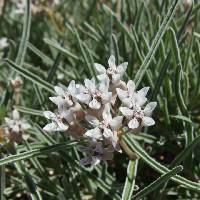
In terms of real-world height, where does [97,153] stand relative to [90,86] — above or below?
below

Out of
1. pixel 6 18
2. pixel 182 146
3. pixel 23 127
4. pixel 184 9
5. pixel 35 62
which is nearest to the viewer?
pixel 23 127

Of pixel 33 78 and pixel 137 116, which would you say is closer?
pixel 137 116

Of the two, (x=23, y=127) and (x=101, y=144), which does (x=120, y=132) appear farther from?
(x=23, y=127)

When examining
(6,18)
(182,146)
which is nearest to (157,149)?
(182,146)

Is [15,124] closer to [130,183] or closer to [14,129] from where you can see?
[14,129]

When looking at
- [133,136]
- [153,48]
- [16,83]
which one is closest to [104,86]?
[153,48]

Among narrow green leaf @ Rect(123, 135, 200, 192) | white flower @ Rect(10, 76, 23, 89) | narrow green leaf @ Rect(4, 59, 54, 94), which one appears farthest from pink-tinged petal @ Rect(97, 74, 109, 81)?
white flower @ Rect(10, 76, 23, 89)

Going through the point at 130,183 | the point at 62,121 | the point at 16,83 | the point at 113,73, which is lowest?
the point at 130,183
